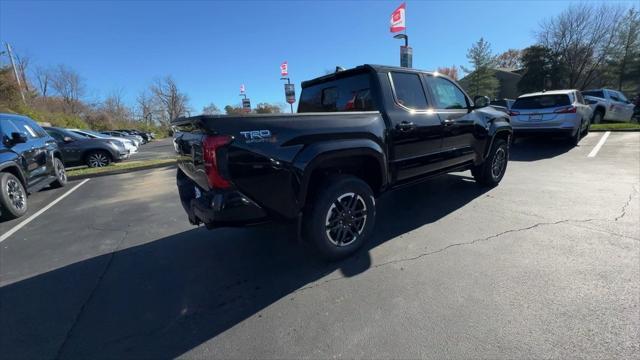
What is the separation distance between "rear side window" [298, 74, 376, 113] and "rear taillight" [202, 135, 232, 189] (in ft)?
6.17

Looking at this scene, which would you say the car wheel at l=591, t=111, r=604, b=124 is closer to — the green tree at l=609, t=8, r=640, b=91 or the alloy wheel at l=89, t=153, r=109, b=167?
the alloy wheel at l=89, t=153, r=109, b=167

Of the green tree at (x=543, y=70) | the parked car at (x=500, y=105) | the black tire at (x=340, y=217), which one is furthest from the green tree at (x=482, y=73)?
the black tire at (x=340, y=217)

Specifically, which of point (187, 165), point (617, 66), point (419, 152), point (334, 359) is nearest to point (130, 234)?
point (187, 165)

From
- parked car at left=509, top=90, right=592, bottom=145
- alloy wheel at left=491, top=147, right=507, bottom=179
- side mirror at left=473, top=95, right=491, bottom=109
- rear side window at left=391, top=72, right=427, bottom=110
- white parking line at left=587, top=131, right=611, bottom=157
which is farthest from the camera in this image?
parked car at left=509, top=90, right=592, bottom=145

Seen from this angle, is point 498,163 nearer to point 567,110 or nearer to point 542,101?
point 567,110

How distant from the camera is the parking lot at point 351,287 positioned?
2020mm

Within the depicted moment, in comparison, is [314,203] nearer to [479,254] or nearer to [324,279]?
[324,279]

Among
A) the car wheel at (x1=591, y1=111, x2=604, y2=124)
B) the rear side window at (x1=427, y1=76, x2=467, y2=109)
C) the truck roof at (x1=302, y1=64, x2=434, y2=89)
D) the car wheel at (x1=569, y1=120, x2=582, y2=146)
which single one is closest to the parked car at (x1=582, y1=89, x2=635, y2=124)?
the car wheel at (x1=591, y1=111, x2=604, y2=124)

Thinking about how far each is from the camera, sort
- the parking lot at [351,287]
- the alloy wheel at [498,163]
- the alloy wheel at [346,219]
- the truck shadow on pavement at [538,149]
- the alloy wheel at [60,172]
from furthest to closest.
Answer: the truck shadow on pavement at [538,149]
the alloy wheel at [60,172]
the alloy wheel at [498,163]
the alloy wheel at [346,219]
the parking lot at [351,287]

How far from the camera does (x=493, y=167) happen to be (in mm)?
5348

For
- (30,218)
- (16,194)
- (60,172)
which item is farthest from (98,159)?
(30,218)

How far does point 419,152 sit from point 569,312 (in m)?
2.18

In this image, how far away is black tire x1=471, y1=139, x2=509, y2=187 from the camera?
5.23 m

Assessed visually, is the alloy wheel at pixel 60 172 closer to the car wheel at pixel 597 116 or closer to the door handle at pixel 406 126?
the door handle at pixel 406 126
